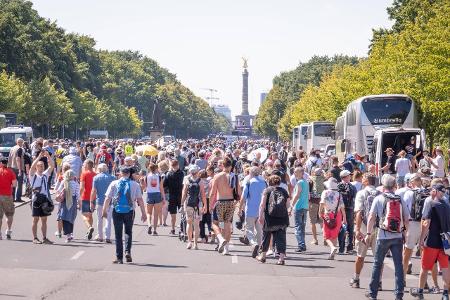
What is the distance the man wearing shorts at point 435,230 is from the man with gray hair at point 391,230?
0.29 metres

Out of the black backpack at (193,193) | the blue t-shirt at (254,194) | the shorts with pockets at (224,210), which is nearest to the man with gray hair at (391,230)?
the blue t-shirt at (254,194)

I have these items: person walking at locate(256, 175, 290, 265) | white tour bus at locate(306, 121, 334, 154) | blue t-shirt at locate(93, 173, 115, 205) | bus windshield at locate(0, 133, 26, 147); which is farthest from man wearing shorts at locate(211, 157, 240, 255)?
white tour bus at locate(306, 121, 334, 154)

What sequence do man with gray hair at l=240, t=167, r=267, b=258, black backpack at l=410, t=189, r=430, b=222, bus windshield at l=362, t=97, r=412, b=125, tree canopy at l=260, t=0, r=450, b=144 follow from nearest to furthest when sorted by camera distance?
black backpack at l=410, t=189, r=430, b=222
man with gray hair at l=240, t=167, r=267, b=258
bus windshield at l=362, t=97, r=412, b=125
tree canopy at l=260, t=0, r=450, b=144

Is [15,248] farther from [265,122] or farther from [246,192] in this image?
[265,122]

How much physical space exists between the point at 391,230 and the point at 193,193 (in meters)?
7.17

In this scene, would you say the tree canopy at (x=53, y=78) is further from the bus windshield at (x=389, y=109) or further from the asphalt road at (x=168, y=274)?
the asphalt road at (x=168, y=274)

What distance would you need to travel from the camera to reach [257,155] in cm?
2541

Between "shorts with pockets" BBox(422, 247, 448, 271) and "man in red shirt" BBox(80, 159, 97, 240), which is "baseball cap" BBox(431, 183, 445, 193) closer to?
"shorts with pockets" BBox(422, 247, 448, 271)

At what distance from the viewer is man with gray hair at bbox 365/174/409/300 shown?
12977 millimetres

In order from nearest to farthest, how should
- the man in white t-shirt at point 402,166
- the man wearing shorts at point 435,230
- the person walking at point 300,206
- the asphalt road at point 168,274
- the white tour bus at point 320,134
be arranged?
1. the man wearing shorts at point 435,230
2. the asphalt road at point 168,274
3. the person walking at point 300,206
4. the man in white t-shirt at point 402,166
5. the white tour bus at point 320,134

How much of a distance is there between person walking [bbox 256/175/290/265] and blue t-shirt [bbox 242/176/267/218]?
1020 millimetres

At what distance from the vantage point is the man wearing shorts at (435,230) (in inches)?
516

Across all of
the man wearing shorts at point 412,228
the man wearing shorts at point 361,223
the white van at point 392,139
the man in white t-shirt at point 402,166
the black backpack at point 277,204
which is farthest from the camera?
the white van at point 392,139

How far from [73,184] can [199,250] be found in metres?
2.87
